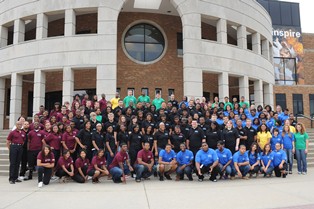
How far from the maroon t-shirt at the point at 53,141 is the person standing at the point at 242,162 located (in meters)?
5.88

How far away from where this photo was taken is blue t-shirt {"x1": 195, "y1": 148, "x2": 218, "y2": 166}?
8.59m

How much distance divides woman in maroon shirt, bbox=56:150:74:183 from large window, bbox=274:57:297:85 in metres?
26.9

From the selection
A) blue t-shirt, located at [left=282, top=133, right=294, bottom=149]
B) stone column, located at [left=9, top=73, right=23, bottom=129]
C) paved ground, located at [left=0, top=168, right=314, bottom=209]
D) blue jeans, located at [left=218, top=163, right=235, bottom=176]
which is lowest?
paved ground, located at [left=0, top=168, right=314, bottom=209]

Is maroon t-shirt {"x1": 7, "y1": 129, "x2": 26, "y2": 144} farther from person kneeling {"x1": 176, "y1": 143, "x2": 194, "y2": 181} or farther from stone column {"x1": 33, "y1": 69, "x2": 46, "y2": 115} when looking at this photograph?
stone column {"x1": 33, "y1": 69, "x2": 46, "y2": 115}

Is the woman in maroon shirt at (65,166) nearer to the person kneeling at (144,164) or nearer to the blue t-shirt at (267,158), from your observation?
the person kneeling at (144,164)

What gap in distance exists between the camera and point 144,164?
851 centimetres

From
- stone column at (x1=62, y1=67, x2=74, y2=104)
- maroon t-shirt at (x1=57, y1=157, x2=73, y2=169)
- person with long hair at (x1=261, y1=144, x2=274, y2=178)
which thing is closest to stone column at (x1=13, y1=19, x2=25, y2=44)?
stone column at (x1=62, y1=67, x2=74, y2=104)

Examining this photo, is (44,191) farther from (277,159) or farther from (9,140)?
(277,159)

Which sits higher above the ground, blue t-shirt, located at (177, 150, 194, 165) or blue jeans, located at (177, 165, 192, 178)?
blue t-shirt, located at (177, 150, 194, 165)

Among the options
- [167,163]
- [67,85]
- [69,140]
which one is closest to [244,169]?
[167,163]

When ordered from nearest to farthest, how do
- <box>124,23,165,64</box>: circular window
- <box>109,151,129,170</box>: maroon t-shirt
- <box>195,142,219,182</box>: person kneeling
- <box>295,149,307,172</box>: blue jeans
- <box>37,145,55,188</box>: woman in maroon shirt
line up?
<box>37,145,55,188</box>: woman in maroon shirt → <box>109,151,129,170</box>: maroon t-shirt → <box>195,142,219,182</box>: person kneeling → <box>295,149,307,172</box>: blue jeans → <box>124,23,165,64</box>: circular window

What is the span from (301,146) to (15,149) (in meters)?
10.0

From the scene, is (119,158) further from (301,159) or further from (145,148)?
(301,159)

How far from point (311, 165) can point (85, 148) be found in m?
9.43
